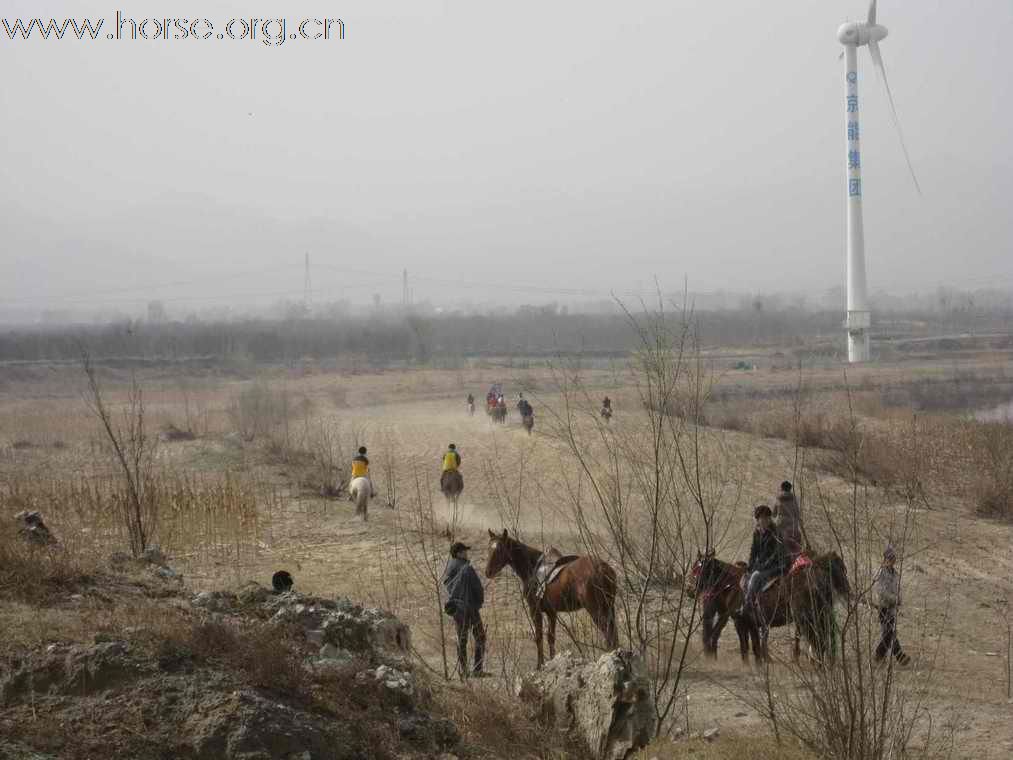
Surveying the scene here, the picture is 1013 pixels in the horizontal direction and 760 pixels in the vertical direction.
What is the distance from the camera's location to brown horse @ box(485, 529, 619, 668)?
9.33m

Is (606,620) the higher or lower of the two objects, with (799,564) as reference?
lower

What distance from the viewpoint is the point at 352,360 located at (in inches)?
2972

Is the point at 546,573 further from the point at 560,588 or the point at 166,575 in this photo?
the point at 166,575

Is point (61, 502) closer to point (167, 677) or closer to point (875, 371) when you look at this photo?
point (167, 677)

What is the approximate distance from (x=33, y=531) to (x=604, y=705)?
319 inches

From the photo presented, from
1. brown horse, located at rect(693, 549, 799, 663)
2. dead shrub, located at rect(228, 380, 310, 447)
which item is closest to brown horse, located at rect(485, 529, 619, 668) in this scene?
brown horse, located at rect(693, 549, 799, 663)

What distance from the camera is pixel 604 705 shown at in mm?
7211

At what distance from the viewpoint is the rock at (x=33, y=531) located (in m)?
11.5

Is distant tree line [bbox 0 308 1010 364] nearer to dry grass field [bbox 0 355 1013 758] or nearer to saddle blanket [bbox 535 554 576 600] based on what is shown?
dry grass field [bbox 0 355 1013 758]

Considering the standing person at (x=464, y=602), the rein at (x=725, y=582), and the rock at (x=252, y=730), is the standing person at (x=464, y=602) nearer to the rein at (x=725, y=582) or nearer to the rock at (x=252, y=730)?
the rein at (x=725, y=582)

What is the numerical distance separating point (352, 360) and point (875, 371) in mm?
37900

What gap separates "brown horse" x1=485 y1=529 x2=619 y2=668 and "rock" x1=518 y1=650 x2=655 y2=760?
3.78 ft

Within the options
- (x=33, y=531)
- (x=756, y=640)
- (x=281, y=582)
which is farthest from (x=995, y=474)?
(x=33, y=531)

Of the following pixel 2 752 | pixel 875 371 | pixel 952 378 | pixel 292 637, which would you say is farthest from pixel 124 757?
pixel 875 371
